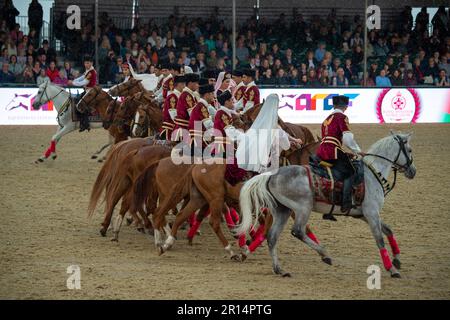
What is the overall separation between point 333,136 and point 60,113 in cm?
1070

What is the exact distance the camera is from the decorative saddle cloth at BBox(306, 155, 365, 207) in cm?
983

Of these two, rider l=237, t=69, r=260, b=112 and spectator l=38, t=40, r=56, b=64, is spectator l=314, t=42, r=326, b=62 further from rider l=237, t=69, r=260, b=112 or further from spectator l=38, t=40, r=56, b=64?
rider l=237, t=69, r=260, b=112

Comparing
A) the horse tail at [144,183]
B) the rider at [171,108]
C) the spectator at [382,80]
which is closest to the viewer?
the horse tail at [144,183]

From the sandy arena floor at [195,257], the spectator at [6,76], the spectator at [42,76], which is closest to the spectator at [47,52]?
the spectator at [42,76]

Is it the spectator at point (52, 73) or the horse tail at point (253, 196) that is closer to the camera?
the horse tail at point (253, 196)

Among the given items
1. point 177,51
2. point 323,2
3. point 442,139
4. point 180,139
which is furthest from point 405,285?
point 323,2

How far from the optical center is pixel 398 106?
25953mm

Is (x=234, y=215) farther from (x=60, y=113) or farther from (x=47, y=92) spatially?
(x=47, y=92)

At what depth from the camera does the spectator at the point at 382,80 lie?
26.2 metres

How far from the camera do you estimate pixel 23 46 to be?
84.0ft

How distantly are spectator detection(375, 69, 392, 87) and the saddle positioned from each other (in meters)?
16.7

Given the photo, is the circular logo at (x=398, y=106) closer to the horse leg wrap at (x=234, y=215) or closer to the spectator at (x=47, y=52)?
the spectator at (x=47, y=52)

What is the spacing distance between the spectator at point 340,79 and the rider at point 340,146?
16188 millimetres
